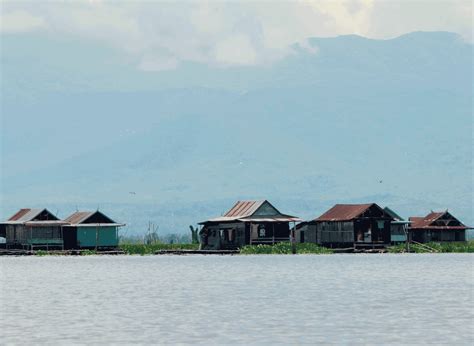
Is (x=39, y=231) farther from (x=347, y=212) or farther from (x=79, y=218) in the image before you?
(x=347, y=212)

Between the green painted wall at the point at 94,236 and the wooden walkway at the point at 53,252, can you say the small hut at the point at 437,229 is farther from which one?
the wooden walkway at the point at 53,252

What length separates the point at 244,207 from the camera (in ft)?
491

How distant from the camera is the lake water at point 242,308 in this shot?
42219mm

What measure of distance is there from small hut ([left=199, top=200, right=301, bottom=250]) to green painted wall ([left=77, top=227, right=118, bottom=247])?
1030cm

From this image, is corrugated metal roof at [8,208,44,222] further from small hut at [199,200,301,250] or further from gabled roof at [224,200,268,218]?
gabled roof at [224,200,268,218]

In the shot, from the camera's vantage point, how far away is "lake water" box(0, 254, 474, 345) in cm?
4222

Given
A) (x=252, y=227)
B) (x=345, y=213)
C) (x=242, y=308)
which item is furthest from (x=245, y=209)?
(x=242, y=308)

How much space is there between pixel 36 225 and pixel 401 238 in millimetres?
45367

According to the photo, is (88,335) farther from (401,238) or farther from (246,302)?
(401,238)

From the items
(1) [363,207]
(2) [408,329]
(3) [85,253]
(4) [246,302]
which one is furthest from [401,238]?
(2) [408,329]

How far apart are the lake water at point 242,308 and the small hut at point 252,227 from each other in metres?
58.5

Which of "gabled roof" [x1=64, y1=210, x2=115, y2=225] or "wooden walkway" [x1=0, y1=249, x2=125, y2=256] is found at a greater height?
"gabled roof" [x1=64, y1=210, x2=115, y2=225]

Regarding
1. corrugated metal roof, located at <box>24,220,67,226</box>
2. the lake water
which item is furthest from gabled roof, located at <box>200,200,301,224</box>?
the lake water

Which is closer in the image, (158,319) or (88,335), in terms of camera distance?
(88,335)
